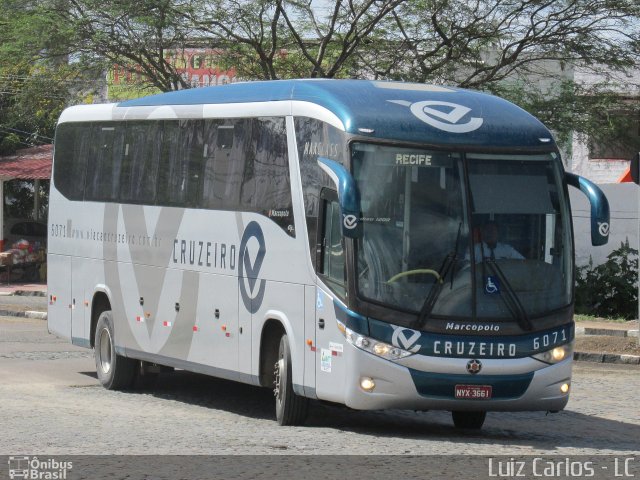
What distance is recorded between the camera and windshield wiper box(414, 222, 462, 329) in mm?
11633

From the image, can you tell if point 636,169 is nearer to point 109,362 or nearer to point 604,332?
point 604,332

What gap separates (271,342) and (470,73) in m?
18.4

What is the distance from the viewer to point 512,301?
1187 cm

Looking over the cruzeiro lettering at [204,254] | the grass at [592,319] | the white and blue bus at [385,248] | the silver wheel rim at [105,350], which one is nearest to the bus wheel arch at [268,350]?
the white and blue bus at [385,248]

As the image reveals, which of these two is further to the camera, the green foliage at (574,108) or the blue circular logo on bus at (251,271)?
the green foliage at (574,108)

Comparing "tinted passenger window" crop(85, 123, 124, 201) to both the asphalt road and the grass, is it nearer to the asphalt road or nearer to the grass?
the asphalt road

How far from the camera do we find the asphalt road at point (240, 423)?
36.3 ft

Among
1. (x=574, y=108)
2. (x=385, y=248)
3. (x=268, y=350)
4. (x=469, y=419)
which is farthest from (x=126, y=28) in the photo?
(x=385, y=248)

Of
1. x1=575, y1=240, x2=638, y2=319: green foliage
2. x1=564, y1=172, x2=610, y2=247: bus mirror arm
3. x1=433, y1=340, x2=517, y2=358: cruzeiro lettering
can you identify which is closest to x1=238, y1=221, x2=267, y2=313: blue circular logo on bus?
x1=433, y1=340, x2=517, y2=358: cruzeiro lettering

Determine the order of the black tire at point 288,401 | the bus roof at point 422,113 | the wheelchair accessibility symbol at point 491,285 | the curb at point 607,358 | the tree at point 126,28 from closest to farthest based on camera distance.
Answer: the wheelchair accessibility symbol at point 491,285 < the bus roof at point 422,113 < the black tire at point 288,401 < the curb at point 607,358 < the tree at point 126,28

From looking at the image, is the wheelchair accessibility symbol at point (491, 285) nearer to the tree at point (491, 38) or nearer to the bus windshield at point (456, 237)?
the bus windshield at point (456, 237)

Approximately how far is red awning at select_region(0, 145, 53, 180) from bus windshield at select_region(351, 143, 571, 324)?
80.9 feet

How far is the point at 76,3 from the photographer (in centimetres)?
2850

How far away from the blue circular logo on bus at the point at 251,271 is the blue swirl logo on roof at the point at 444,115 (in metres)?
2.07
